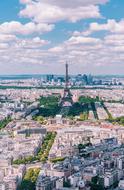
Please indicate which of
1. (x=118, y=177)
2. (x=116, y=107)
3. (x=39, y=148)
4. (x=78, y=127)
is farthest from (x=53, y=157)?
(x=116, y=107)

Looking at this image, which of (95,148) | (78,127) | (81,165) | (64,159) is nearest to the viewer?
(81,165)

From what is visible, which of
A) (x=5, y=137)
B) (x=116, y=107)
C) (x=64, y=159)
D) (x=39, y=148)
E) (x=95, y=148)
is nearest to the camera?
(x=64, y=159)

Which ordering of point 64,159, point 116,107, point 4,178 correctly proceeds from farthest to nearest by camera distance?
point 116,107, point 64,159, point 4,178

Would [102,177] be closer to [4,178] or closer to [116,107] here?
[4,178]

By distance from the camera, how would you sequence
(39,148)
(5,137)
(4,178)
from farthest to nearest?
(5,137)
(39,148)
(4,178)

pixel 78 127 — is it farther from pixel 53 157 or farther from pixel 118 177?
pixel 118 177

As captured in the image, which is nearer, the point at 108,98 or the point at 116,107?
the point at 116,107

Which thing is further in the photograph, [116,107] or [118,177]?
[116,107]

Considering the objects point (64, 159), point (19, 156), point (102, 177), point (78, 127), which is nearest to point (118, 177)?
point (102, 177)
